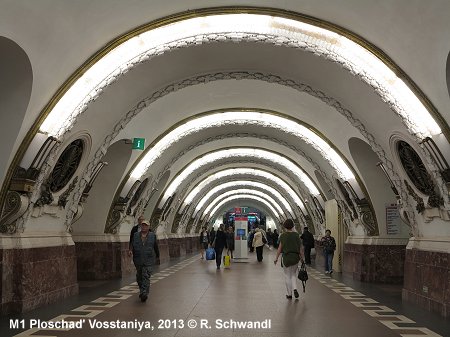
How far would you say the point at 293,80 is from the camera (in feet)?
37.0

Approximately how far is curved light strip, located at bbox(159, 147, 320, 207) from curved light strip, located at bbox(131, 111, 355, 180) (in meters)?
5.17

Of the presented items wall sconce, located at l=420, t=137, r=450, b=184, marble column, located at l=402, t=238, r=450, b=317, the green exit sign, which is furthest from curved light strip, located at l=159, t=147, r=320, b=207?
wall sconce, located at l=420, t=137, r=450, b=184

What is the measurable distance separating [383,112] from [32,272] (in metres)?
6.88

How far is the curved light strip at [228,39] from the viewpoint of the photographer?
8.57 metres

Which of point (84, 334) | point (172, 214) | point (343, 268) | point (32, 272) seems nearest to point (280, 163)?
point (172, 214)

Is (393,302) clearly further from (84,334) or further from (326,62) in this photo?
(84,334)

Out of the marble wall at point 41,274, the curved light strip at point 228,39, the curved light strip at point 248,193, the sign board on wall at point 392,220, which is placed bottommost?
the marble wall at point 41,274

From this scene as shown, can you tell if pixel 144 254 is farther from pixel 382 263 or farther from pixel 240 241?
pixel 240 241

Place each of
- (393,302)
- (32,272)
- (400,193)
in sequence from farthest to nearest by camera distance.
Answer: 1. (400,193)
2. (393,302)
3. (32,272)

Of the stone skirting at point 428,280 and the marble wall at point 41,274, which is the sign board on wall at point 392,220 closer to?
the stone skirting at point 428,280

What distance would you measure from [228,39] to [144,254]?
13.2 feet

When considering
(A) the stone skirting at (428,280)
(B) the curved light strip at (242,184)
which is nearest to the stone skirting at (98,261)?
(A) the stone skirting at (428,280)

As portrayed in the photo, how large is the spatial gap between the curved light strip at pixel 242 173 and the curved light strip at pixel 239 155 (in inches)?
145

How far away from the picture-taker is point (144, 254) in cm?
918
